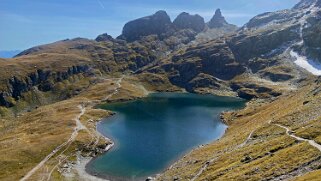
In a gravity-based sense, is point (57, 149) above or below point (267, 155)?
below

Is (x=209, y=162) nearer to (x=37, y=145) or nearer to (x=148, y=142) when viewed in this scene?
(x=148, y=142)

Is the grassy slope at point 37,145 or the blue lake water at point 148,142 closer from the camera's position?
the blue lake water at point 148,142

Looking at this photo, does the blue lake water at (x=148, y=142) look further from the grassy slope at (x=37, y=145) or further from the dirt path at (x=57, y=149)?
the grassy slope at (x=37, y=145)

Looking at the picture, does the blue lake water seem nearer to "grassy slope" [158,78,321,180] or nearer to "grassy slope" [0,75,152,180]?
"grassy slope" [0,75,152,180]

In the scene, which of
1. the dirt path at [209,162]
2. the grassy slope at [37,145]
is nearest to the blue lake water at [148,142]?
the grassy slope at [37,145]

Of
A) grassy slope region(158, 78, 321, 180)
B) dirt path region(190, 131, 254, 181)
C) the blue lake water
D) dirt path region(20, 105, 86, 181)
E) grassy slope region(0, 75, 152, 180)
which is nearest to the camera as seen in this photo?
grassy slope region(158, 78, 321, 180)

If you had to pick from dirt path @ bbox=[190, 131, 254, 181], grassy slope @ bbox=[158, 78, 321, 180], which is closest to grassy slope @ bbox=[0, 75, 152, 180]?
grassy slope @ bbox=[158, 78, 321, 180]

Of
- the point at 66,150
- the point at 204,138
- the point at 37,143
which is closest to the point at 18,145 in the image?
the point at 37,143

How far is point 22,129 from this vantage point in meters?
185

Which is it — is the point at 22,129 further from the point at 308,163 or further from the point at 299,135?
the point at 308,163

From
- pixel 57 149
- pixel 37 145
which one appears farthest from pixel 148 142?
pixel 37 145

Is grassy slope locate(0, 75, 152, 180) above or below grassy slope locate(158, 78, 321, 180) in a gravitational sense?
below

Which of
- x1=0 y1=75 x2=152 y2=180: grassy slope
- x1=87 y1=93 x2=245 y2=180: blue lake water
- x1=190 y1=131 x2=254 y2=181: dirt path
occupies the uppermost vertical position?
x1=190 y1=131 x2=254 y2=181: dirt path

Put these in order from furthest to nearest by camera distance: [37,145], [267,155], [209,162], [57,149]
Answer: [37,145] < [57,149] < [209,162] < [267,155]
